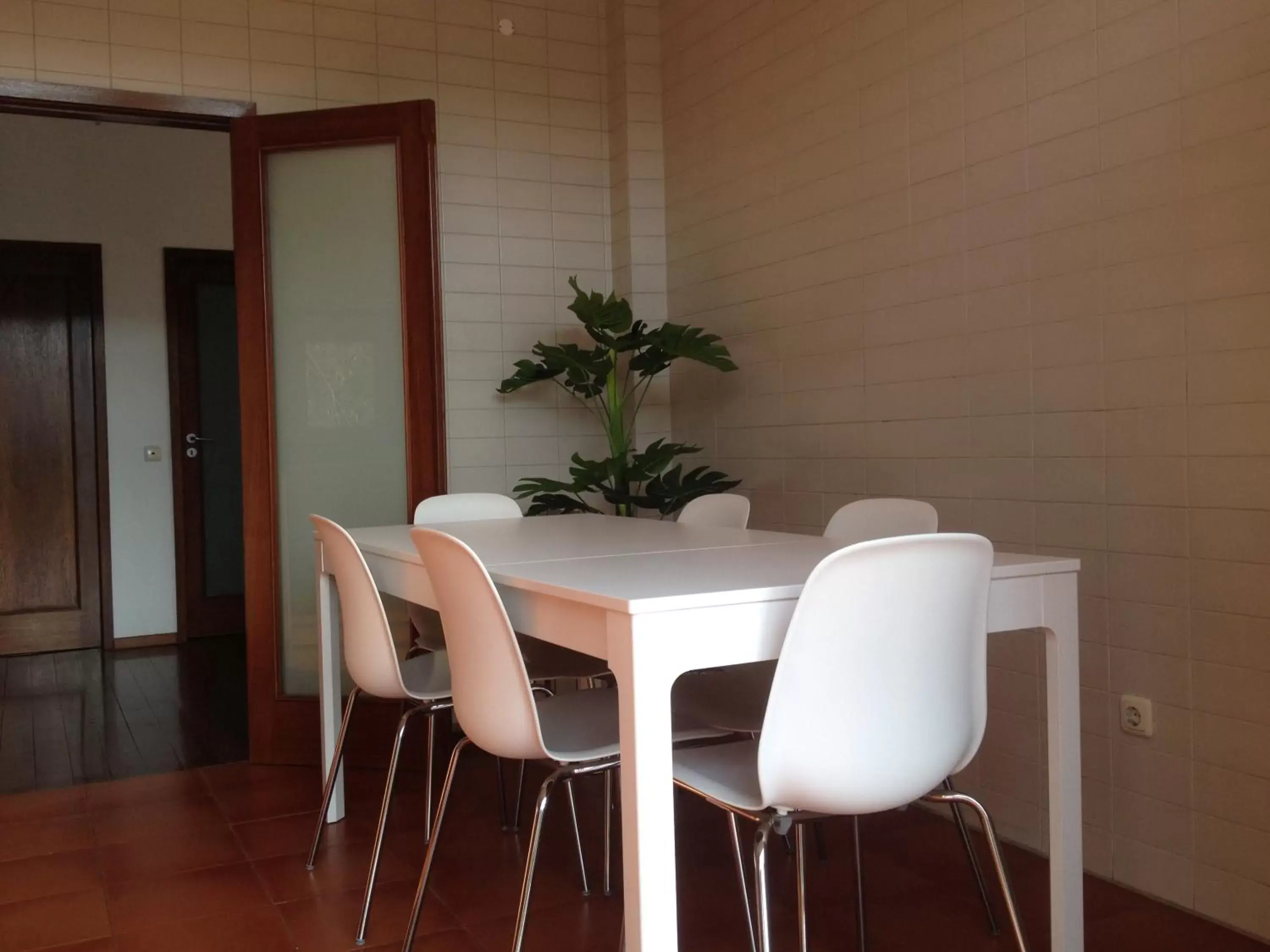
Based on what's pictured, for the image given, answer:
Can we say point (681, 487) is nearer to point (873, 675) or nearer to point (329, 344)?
point (329, 344)

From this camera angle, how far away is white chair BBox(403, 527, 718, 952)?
194 cm

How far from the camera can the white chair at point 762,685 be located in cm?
231

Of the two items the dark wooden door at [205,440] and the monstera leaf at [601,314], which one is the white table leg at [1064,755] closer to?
the monstera leaf at [601,314]

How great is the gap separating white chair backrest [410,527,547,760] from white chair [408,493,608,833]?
1.97 feet

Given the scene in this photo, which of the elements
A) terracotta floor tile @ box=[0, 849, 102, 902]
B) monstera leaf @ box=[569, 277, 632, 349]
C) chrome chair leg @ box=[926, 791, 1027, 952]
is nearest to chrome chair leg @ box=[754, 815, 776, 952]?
chrome chair leg @ box=[926, 791, 1027, 952]

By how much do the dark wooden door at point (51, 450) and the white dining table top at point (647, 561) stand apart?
148 inches

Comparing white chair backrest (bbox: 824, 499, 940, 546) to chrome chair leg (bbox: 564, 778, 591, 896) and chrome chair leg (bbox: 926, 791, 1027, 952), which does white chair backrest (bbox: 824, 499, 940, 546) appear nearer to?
chrome chair leg (bbox: 926, 791, 1027, 952)

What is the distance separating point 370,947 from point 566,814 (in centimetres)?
93

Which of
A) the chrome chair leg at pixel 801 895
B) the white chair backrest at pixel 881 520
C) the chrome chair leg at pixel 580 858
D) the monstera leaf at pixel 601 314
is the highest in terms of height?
the monstera leaf at pixel 601 314

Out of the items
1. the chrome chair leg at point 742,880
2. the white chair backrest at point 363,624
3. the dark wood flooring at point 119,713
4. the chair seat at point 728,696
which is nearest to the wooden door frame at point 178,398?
the dark wood flooring at point 119,713

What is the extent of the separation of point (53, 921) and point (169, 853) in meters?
0.45

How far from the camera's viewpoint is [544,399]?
464cm

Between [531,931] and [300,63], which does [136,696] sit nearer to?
[300,63]

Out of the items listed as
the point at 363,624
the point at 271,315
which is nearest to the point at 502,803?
the point at 363,624
